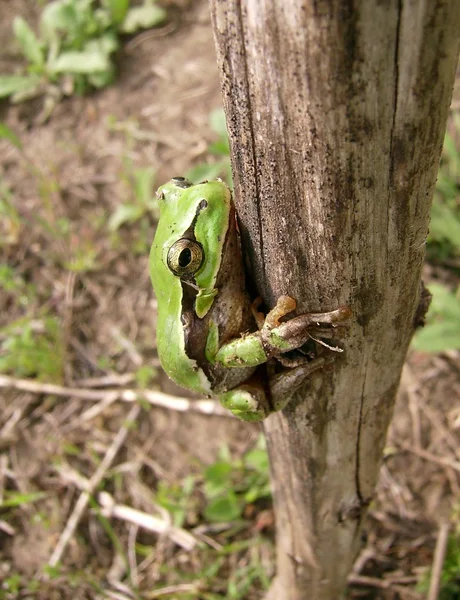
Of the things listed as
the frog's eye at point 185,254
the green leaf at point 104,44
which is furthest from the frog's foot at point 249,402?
the green leaf at point 104,44

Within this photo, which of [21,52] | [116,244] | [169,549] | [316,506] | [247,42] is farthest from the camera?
[21,52]

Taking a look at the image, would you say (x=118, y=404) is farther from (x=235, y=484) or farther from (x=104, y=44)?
(x=104, y=44)

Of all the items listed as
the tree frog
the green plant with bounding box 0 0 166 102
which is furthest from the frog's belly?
the green plant with bounding box 0 0 166 102

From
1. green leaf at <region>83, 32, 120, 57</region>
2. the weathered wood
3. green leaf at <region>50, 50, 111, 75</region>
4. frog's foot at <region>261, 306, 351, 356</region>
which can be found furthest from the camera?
green leaf at <region>83, 32, 120, 57</region>

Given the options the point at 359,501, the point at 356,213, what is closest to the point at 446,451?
the point at 359,501

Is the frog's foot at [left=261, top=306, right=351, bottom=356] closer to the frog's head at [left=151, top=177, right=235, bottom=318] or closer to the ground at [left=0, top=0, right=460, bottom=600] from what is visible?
the frog's head at [left=151, top=177, right=235, bottom=318]

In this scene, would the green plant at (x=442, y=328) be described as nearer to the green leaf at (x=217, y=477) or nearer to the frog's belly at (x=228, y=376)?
the green leaf at (x=217, y=477)

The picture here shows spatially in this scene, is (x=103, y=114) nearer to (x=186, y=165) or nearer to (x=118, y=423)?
(x=186, y=165)
